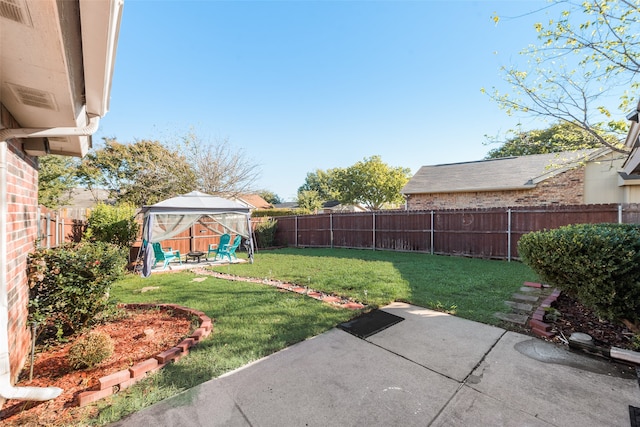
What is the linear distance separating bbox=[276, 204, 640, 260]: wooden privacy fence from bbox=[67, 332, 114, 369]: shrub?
10.4 metres

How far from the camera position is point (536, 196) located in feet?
38.6

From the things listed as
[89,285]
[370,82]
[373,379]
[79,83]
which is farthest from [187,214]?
[370,82]

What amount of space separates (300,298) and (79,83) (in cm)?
409

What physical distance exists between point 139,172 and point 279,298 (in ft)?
52.5

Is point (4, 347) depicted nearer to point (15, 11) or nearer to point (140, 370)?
point (140, 370)

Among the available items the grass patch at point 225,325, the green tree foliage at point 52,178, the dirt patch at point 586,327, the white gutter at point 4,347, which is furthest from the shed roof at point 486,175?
the green tree foliage at point 52,178

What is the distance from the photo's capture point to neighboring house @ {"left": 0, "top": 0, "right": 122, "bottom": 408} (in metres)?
1.23

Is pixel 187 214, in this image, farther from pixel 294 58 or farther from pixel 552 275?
pixel 552 275

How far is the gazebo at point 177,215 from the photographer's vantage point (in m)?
7.75

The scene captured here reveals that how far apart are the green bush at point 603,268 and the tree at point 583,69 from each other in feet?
11.9

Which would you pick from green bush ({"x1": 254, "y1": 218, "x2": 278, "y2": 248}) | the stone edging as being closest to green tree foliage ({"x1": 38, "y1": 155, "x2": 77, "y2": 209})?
green bush ({"x1": 254, "y1": 218, "x2": 278, "y2": 248})

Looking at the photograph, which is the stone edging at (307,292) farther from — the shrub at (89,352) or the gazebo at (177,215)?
the shrub at (89,352)

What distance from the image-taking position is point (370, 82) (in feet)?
35.7

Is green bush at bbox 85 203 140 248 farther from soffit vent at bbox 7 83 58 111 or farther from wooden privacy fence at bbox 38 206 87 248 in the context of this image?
soffit vent at bbox 7 83 58 111
